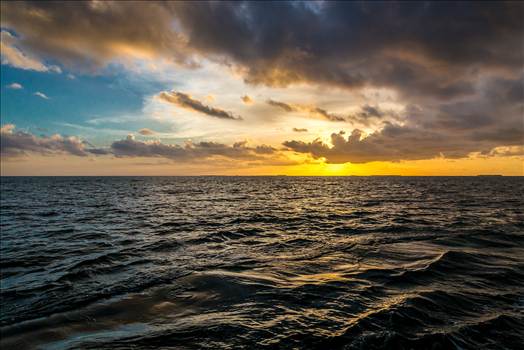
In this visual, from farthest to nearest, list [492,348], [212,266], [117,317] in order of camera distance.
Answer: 1. [212,266]
2. [117,317]
3. [492,348]

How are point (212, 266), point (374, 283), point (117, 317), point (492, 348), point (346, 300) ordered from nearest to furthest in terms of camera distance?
point (492, 348) < point (117, 317) < point (346, 300) < point (374, 283) < point (212, 266)

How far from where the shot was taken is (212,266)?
12148mm

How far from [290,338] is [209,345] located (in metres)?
1.63

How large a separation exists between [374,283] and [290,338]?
14.9 feet

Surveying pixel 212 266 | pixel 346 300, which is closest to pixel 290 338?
pixel 346 300

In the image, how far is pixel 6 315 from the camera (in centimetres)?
797

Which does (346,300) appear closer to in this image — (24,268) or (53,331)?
(53,331)

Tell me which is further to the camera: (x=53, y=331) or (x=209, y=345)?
(x=53, y=331)

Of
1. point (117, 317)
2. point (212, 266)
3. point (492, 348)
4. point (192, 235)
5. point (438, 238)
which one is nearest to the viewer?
point (492, 348)

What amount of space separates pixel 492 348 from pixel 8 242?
22219mm

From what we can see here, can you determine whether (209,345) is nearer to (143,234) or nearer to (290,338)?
(290,338)

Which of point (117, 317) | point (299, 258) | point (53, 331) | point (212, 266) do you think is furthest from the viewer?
point (299, 258)

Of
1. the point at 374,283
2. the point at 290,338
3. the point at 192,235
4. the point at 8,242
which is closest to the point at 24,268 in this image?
the point at 8,242

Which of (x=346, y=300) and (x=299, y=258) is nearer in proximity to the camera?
(x=346, y=300)
